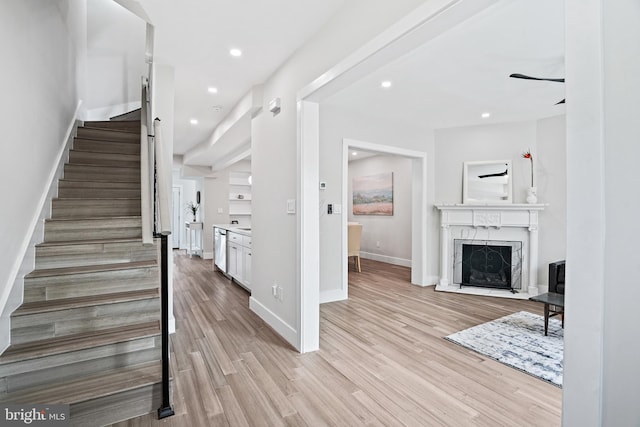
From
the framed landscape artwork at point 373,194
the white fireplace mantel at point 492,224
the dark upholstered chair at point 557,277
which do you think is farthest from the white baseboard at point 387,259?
the dark upholstered chair at point 557,277

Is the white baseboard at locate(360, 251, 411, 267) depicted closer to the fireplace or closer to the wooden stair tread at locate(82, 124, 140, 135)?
the fireplace

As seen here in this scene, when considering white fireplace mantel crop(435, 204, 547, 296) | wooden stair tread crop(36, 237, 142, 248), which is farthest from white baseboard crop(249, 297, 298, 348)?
white fireplace mantel crop(435, 204, 547, 296)

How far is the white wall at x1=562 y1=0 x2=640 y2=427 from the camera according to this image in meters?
0.81

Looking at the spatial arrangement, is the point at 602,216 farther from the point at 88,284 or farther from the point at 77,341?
the point at 88,284

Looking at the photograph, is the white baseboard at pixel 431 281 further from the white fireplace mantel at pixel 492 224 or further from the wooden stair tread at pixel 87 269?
the wooden stair tread at pixel 87 269

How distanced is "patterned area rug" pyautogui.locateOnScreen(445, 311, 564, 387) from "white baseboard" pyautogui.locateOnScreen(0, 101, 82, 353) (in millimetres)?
3210

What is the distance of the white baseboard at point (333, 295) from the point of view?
4055mm

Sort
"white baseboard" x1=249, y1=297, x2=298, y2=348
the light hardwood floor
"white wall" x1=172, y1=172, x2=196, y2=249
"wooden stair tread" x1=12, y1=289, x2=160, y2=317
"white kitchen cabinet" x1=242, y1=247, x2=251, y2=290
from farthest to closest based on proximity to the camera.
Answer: "white wall" x1=172, y1=172, x2=196, y2=249 < "white kitchen cabinet" x1=242, y1=247, x2=251, y2=290 < "white baseboard" x1=249, y1=297, x2=298, y2=348 < "wooden stair tread" x1=12, y1=289, x2=160, y2=317 < the light hardwood floor

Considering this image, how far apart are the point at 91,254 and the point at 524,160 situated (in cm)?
535

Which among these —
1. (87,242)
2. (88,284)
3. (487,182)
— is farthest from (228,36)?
(487,182)

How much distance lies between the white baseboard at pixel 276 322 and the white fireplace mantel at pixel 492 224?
2.83 m

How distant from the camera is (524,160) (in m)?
4.48

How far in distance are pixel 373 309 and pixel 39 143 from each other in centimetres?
356
